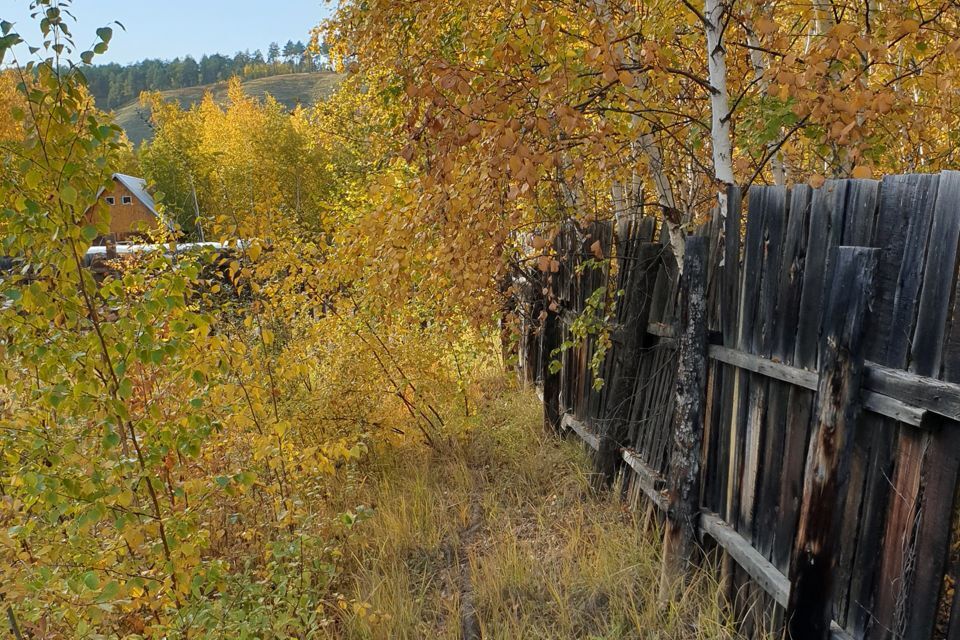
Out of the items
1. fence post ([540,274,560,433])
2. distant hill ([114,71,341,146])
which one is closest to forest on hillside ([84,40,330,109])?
distant hill ([114,71,341,146])

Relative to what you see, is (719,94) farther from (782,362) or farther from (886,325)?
(886,325)

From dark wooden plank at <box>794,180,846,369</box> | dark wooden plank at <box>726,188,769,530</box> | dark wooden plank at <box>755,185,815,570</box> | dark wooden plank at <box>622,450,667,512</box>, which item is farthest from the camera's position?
dark wooden plank at <box>622,450,667,512</box>

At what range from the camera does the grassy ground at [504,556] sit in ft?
10.5

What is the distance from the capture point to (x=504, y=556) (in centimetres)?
382

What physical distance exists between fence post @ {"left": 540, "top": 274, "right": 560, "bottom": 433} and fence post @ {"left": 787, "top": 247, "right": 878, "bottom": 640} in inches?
142

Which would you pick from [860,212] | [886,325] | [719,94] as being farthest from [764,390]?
[719,94]

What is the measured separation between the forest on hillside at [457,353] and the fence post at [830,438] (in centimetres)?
2

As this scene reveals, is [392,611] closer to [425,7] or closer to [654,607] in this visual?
[654,607]

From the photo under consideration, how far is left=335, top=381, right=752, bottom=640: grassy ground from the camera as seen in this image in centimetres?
320

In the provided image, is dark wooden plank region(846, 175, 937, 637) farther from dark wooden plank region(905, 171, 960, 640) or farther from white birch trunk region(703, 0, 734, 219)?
white birch trunk region(703, 0, 734, 219)

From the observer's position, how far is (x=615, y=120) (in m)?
3.60

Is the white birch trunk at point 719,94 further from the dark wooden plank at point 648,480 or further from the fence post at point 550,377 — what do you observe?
the fence post at point 550,377

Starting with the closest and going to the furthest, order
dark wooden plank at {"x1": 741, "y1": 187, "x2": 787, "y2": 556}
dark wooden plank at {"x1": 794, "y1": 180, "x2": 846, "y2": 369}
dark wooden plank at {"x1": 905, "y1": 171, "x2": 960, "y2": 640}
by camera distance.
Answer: dark wooden plank at {"x1": 905, "y1": 171, "x2": 960, "y2": 640} < dark wooden plank at {"x1": 794, "y1": 180, "x2": 846, "y2": 369} < dark wooden plank at {"x1": 741, "y1": 187, "x2": 787, "y2": 556}

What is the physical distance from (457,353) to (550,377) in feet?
3.03
